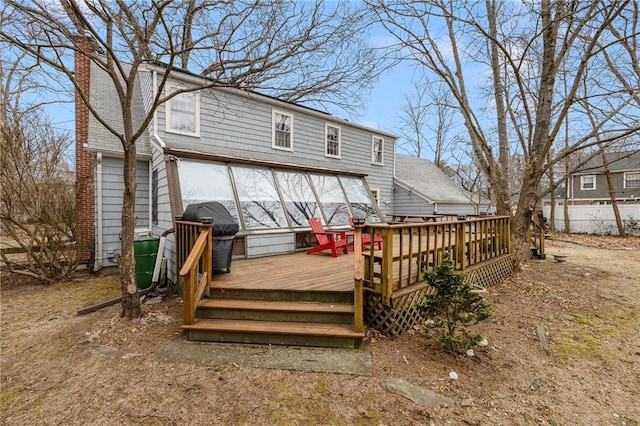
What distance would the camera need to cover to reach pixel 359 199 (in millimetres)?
9133

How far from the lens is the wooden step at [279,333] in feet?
11.5

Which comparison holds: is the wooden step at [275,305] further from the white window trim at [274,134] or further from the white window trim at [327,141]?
the white window trim at [327,141]

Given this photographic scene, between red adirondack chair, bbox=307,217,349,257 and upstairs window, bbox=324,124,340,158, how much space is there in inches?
203

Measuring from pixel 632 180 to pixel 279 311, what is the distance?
102ft

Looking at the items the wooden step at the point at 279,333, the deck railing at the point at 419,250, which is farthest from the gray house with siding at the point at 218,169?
the wooden step at the point at 279,333

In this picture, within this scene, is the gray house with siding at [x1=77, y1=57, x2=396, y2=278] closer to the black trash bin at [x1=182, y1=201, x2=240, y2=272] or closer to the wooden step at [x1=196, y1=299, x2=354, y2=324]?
the black trash bin at [x1=182, y1=201, x2=240, y2=272]

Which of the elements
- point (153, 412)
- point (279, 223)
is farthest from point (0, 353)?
point (279, 223)

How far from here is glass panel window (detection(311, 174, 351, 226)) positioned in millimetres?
8195

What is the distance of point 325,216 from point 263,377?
5.32 metres

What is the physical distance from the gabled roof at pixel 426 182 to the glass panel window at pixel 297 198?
7927 mm

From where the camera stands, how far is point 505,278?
271 inches

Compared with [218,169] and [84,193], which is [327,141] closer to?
[218,169]

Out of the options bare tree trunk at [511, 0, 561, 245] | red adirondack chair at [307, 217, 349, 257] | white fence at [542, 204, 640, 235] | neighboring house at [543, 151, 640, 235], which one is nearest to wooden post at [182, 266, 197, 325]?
red adirondack chair at [307, 217, 349, 257]

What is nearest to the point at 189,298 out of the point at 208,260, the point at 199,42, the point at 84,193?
the point at 208,260
